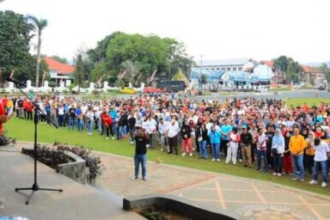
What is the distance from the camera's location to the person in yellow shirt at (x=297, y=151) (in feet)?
39.2

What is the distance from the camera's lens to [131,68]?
62.2 metres

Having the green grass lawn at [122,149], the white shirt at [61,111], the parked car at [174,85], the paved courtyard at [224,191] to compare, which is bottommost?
the paved courtyard at [224,191]

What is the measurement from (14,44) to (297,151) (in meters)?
46.1

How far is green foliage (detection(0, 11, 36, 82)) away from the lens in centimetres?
4966

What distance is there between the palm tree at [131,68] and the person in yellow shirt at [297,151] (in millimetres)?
50967

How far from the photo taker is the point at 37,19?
47.6 m

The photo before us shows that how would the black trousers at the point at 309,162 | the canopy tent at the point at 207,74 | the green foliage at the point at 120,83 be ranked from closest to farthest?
the black trousers at the point at 309,162 → the green foliage at the point at 120,83 → the canopy tent at the point at 207,74

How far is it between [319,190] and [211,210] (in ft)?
20.5

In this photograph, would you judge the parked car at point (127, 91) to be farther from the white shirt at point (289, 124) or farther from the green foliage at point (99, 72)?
the white shirt at point (289, 124)

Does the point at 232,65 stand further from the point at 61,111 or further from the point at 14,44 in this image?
the point at 61,111

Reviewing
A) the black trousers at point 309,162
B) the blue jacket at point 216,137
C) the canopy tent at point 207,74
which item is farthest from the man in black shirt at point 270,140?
the canopy tent at point 207,74

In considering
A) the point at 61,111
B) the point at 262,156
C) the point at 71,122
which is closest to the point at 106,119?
the point at 71,122

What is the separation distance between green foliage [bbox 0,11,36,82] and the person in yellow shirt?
43.8 m

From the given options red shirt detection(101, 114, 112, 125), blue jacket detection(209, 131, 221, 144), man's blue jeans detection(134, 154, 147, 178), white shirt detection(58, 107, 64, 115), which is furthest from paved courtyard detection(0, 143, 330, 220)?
white shirt detection(58, 107, 64, 115)
